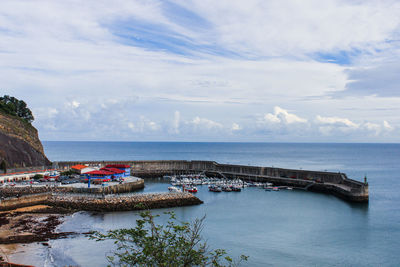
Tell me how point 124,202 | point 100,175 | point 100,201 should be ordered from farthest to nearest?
1. point 100,175
2. point 100,201
3. point 124,202

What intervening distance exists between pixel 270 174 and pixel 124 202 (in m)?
41.8

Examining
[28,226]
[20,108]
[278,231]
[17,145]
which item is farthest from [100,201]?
[20,108]

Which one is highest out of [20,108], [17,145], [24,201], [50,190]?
[20,108]

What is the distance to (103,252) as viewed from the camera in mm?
32594

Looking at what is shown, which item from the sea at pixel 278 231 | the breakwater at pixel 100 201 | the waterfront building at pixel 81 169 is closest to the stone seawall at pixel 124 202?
the breakwater at pixel 100 201

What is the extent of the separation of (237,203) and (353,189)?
18812 mm

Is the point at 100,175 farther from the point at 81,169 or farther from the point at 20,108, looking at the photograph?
the point at 20,108

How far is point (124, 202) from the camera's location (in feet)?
164

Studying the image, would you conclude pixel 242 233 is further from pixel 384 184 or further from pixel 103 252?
pixel 384 184

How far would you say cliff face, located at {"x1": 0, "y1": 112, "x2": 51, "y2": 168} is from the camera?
72125 millimetres

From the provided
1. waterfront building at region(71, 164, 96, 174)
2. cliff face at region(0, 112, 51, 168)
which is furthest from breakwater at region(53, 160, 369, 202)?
waterfront building at region(71, 164, 96, 174)

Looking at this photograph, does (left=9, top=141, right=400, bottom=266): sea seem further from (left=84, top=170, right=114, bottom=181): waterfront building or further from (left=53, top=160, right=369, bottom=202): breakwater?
(left=84, top=170, right=114, bottom=181): waterfront building

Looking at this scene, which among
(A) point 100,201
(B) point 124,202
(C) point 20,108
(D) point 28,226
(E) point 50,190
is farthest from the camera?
(C) point 20,108

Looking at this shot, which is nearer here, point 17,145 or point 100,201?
point 100,201
